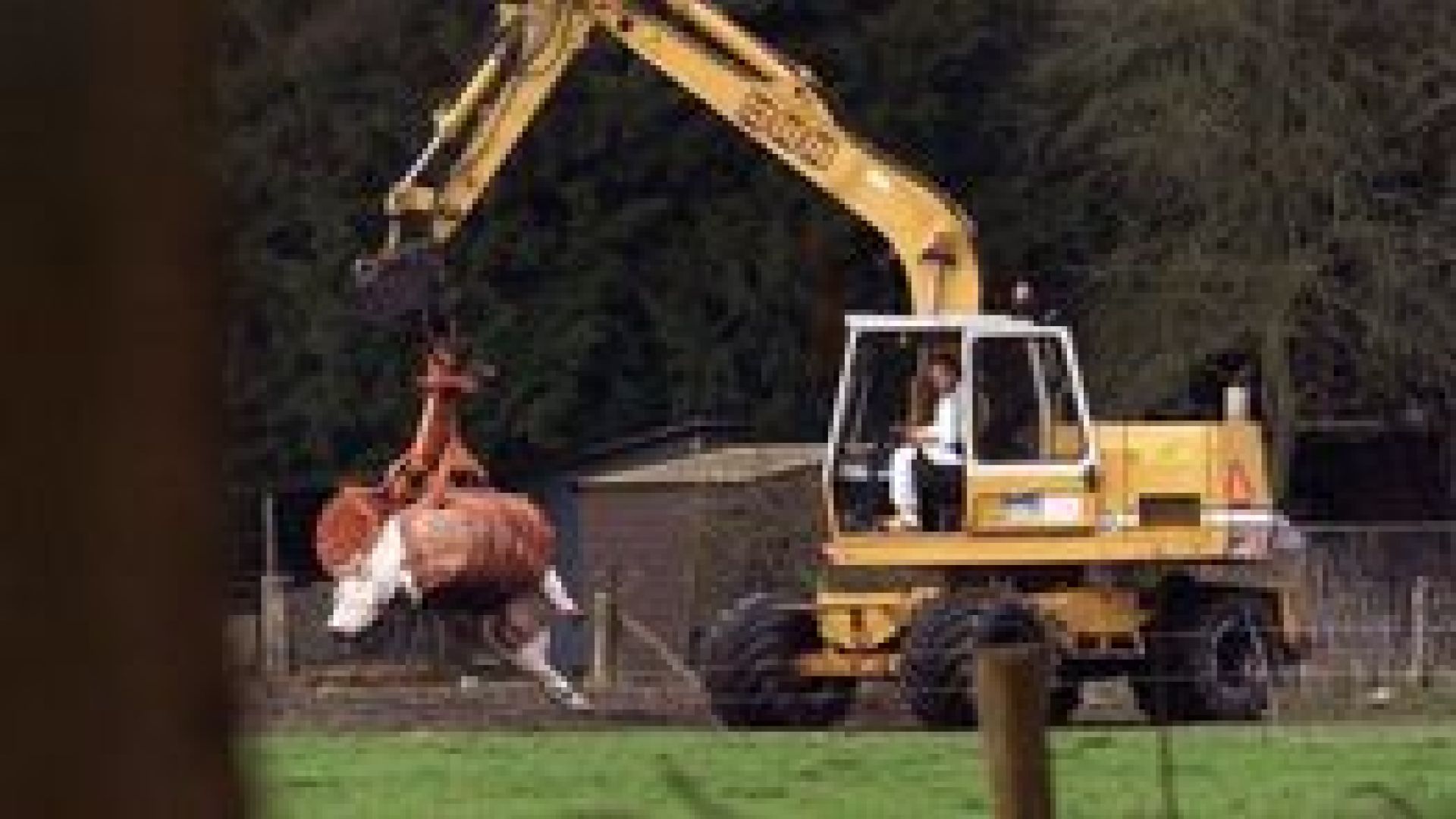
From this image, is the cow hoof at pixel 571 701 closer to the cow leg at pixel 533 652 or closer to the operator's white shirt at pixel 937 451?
the cow leg at pixel 533 652

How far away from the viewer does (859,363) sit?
27.1 meters

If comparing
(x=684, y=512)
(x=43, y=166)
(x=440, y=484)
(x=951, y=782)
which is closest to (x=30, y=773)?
(x=43, y=166)

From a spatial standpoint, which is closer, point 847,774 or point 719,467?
point 847,774

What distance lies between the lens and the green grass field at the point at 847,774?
1511 centimetres

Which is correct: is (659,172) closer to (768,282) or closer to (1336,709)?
(768,282)

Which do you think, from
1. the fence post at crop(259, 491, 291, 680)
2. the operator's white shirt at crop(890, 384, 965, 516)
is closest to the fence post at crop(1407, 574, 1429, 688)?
the operator's white shirt at crop(890, 384, 965, 516)

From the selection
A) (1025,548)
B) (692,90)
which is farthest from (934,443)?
(692,90)

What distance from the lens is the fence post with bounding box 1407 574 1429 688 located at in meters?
30.2

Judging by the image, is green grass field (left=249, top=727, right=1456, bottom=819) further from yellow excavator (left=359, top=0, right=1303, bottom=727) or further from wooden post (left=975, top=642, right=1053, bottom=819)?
wooden post (left=975, top=642, right=1053, bottom=819)

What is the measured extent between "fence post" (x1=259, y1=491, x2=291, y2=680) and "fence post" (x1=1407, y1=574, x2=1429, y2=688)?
871cm

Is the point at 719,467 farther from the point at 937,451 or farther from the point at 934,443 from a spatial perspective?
the point at 934,443

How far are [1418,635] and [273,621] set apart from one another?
10207mm

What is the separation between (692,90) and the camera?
32.8 m

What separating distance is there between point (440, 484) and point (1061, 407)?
543 centimetres
